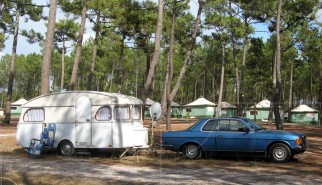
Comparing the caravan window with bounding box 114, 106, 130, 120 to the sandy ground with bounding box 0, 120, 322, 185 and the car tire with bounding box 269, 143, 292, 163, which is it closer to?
the sandy ground with bounding box 0, 120, 322, 185

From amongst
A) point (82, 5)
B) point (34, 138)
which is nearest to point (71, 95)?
point (34, 138)

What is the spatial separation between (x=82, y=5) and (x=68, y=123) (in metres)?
11.7

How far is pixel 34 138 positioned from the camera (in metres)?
Result: 13.5

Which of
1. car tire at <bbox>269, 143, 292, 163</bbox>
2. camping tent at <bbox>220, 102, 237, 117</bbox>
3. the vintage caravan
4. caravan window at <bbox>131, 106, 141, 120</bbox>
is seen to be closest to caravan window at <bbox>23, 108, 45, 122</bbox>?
the vintage caravan

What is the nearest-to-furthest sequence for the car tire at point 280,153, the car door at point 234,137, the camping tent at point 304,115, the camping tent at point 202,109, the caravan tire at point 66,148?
the car tire at point 280,153 < the car door at point 234,137 < the caravan tire at point 66,148 < the camping tent at point 304,115 < the camping tent at point 202,109

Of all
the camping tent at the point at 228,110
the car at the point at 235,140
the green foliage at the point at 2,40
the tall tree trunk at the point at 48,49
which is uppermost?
the green foliage at the point at 2,40

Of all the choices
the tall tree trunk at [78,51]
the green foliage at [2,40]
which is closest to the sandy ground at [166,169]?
the tall tree trunk at [78,51]

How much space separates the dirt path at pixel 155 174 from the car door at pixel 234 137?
1.32m

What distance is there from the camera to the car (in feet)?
37.3

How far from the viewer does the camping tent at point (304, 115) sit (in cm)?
5478

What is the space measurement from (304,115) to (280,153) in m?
47.0

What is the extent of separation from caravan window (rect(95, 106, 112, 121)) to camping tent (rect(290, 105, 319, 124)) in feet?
154

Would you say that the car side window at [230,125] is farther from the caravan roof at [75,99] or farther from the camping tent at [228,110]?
the camping tent at [228,110]

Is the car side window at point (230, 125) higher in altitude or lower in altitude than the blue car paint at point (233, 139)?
higher
